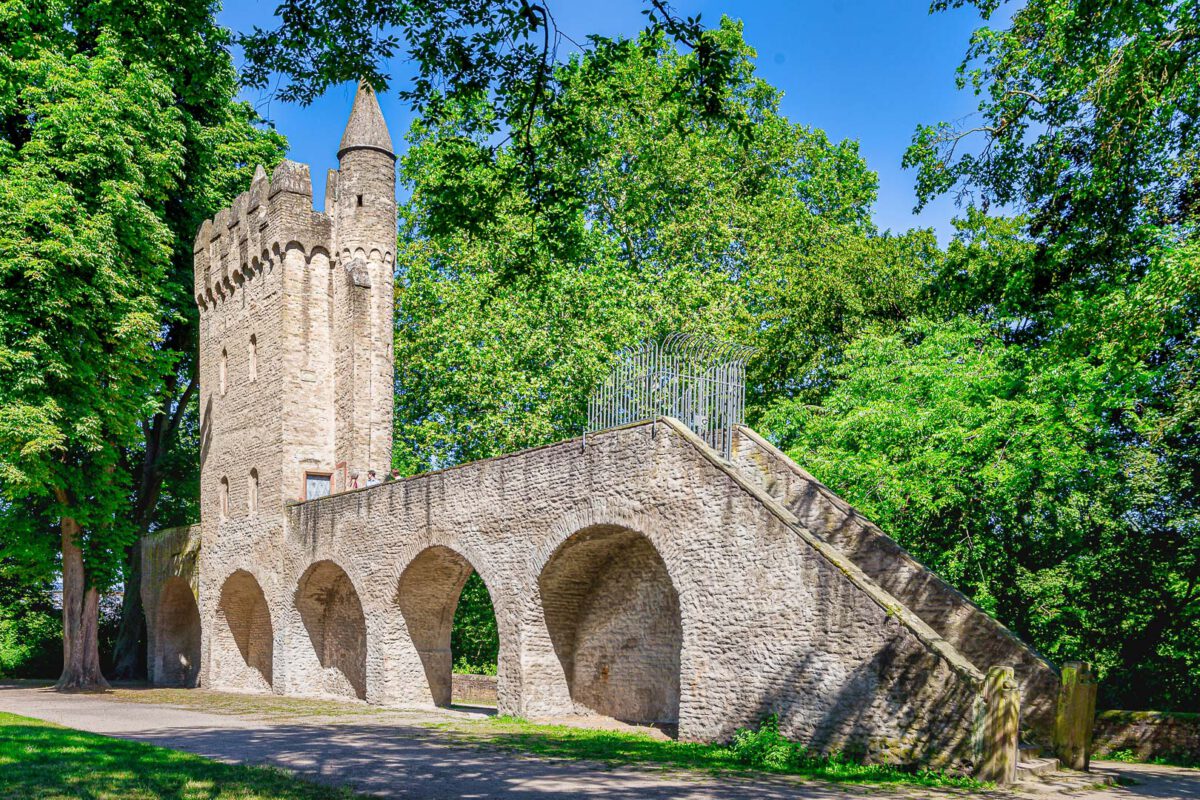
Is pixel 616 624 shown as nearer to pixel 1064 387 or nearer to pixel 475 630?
pixel 1064 387

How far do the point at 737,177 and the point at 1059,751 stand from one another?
2448 centimetres

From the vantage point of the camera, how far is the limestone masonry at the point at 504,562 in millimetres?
11555

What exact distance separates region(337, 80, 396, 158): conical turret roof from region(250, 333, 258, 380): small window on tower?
15.9 ft

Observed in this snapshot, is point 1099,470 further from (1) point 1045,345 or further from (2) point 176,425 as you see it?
(2) point 176,425

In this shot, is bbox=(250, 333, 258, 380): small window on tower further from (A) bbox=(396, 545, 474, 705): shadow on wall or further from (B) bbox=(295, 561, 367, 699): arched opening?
(A) bbox=(396, 545, 474, 705): shadow on wall

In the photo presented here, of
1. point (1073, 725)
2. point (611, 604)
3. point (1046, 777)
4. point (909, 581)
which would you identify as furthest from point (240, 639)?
point (1046, 777)

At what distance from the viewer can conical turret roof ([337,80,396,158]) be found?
2573cm

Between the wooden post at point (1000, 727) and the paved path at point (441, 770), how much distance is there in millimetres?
467

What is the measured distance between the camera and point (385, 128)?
85.7ft

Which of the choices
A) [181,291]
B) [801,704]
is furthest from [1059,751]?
[181,291]

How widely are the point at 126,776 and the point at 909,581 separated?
8.52 m

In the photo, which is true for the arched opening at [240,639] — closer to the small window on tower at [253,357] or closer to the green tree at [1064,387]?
→ the small window on tower at [253,357]

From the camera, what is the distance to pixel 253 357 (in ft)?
83.4

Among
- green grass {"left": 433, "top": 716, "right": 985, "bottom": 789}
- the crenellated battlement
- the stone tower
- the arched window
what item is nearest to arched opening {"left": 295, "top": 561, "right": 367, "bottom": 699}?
the stone tower
